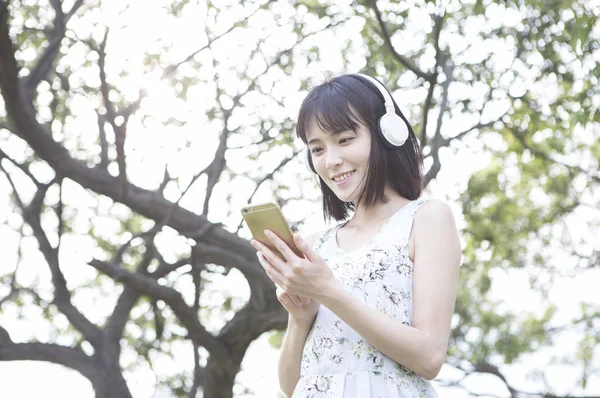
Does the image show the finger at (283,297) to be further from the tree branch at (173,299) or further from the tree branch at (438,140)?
the tree branch at (438,140)

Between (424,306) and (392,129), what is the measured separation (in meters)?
0.48

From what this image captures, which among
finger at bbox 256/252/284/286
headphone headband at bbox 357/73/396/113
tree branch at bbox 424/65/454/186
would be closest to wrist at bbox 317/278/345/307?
finger at bbox 256/252/284/286

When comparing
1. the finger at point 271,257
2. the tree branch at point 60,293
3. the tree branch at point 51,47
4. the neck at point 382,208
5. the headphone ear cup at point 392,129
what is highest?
the tree branch at point 51,47

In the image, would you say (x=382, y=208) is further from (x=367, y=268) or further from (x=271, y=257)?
(x=271, y=257)

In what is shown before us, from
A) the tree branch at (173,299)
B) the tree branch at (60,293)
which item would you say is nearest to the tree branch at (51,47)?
the tree branch at (173,299)

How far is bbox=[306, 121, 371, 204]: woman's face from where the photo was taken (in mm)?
2148

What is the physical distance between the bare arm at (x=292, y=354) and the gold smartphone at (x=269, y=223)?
0.31 m

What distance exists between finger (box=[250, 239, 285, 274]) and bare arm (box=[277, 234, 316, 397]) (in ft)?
0.94

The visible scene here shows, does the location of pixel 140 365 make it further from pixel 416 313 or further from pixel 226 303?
pixel 416 313

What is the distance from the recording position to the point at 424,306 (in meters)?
1.97

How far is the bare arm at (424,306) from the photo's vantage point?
1896 mm

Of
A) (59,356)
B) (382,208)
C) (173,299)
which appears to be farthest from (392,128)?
(59,356)

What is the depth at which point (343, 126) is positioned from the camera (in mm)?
2146

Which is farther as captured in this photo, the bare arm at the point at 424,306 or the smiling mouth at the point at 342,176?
the smiling mouth at the point at 342,176
